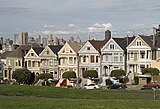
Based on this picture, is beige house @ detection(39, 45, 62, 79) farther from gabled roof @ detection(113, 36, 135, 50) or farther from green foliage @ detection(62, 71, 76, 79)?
gabled roof @ detection(113, 36, 135, 50)

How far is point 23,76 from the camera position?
83000mm

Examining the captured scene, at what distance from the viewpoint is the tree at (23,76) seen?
82875mm

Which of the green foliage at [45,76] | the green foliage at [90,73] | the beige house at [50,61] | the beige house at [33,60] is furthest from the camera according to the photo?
the beige house at [33,60]

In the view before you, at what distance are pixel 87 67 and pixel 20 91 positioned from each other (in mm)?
42290

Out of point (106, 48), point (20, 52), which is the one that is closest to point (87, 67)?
point (106, 48)

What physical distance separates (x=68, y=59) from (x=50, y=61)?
4.34 meters

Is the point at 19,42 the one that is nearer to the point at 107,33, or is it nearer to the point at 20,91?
the point at 107,33

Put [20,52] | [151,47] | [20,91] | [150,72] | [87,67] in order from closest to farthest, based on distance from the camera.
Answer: [20,91]
[150,72]
[151,47]
[87,67]
[20,52]

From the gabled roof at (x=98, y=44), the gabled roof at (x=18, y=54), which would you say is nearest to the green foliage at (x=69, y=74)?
the gabled roof at (x=98, y=44)

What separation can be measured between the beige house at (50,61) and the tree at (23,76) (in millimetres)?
4341

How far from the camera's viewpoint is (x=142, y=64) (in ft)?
258

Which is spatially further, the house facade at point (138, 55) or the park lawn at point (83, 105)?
the house facade at point (138, 55)

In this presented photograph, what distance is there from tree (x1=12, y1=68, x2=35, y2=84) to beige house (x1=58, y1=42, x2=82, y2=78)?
6.46 metres

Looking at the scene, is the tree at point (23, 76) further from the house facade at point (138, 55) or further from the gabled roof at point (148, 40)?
the gabled roof at point (148, 40)
